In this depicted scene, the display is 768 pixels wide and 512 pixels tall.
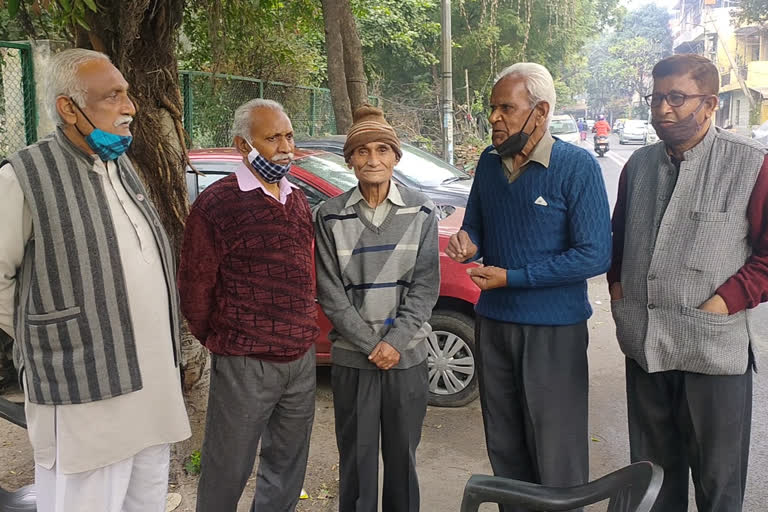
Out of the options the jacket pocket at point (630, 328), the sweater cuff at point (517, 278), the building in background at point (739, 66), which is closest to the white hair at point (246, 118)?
the sweater cuff at point (517, 278)

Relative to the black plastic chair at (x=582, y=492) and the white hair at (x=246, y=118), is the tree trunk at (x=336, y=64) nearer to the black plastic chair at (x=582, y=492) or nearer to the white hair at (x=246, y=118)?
the white hair at (x=246, y=118)

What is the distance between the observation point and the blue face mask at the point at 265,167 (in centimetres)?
268

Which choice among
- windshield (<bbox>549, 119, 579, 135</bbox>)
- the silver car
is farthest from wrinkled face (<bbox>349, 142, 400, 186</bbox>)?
the silver car

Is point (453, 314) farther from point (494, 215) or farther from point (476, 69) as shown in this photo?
point (476, 69)

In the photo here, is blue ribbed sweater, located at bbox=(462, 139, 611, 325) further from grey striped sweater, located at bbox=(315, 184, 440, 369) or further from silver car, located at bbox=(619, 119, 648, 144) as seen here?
silver car, located at bbox=(619, 119, 648, 144)

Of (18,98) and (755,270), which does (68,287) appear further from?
(18,98)

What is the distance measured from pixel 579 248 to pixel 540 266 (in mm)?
154

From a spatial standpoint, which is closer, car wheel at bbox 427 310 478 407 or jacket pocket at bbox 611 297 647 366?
jacket pocket at bbox 611 297 647 366

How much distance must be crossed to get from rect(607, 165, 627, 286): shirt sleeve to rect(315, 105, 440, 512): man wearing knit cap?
711 millimetres

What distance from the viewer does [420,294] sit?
2822 millimetres

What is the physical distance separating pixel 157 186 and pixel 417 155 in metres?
4.06

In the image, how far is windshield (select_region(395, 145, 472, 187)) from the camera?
6.72 meters

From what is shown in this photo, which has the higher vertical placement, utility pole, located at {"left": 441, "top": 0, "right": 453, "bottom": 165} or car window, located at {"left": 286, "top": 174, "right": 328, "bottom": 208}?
utility pole, located at {"left": 441, "top": 0, "right": 453, "bottom": 165}

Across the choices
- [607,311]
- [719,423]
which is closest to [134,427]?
[719,423]
